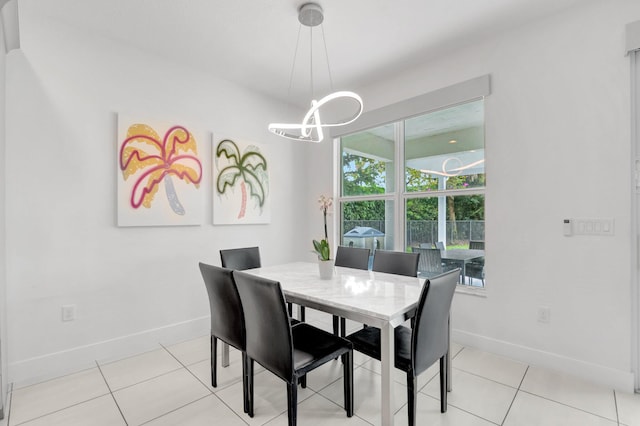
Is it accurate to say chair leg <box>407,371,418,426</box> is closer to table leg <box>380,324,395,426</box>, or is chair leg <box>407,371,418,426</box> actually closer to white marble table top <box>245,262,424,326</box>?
table leg <box>380,324,395,426</box>

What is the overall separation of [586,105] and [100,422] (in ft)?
12.1

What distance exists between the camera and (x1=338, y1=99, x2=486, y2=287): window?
110 inches

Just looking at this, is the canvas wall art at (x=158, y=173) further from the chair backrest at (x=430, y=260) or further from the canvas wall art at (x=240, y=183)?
the chair backrest at (x=430, y=260)

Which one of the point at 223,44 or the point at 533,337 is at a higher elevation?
the point at 223,44

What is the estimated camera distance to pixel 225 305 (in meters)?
1.91

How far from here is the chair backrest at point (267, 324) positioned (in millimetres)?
1489

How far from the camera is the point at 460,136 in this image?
2.88 metres

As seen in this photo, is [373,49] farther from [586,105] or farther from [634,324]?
[634,324]

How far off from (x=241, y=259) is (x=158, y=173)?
3.53 feet

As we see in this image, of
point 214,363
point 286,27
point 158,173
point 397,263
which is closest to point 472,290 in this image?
point 397,263

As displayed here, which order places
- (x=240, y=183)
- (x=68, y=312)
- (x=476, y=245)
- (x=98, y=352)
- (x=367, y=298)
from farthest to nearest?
(x=240, y=183) → (x=476, y=245) → (x=98, y=352) → (x=68, y=312) → (x=367, y=298)

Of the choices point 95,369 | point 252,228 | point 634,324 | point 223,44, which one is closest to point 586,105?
point 634,324

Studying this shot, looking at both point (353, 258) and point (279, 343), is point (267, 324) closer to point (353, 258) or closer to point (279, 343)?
point (279, 343)

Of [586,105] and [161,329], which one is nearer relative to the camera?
[586,105]
